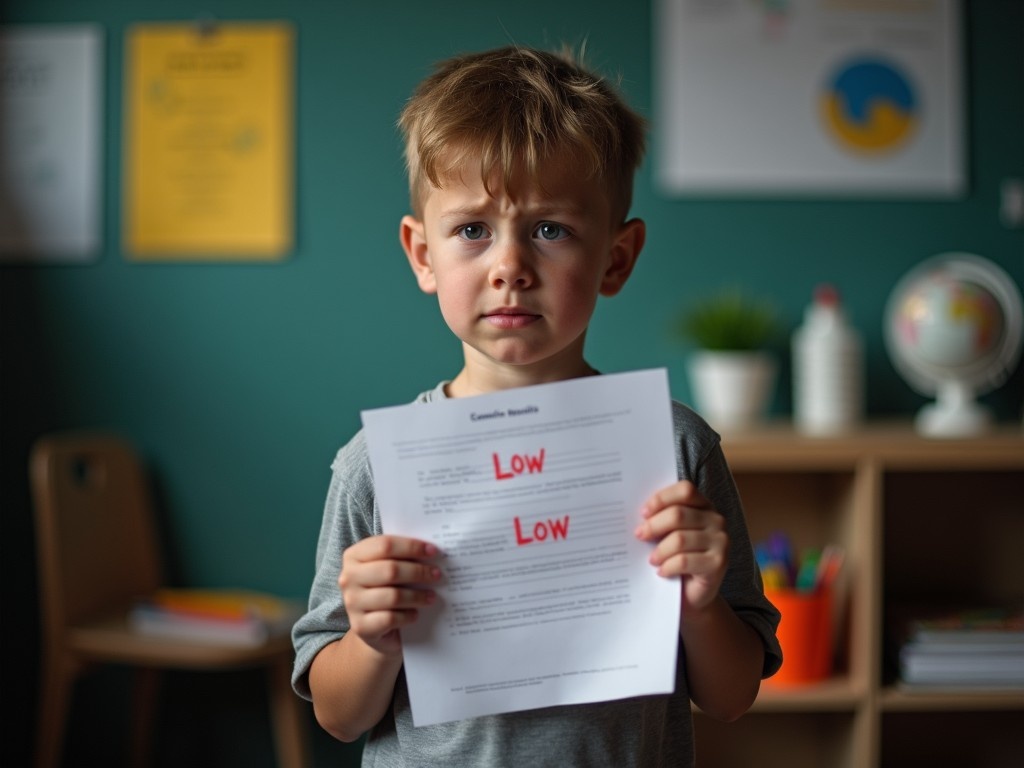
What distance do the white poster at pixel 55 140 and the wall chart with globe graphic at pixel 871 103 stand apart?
65.4 inches

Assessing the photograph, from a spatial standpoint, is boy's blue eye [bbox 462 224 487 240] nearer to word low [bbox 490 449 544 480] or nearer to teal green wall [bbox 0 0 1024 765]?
word low [bbox 490 449 544 480]

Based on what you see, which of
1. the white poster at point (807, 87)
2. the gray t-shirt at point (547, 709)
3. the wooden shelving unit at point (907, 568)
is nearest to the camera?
the gray t-shirt at point (547, 709)

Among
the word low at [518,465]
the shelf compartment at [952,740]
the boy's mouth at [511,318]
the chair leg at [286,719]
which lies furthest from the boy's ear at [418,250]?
the shelf compartment at [952,740]

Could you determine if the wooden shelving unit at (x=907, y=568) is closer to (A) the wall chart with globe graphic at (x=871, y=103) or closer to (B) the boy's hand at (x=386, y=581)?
(A) the wall chart with globe graphic at (x=871, y=103)

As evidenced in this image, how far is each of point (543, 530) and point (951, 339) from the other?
158 centimetres

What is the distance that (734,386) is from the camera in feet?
6.99

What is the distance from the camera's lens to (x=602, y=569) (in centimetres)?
78

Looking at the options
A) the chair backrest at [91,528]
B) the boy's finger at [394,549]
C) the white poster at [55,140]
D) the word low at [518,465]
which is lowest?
the chair backrest at [91,528]

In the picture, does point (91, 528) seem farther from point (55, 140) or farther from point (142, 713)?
point (55, 140)

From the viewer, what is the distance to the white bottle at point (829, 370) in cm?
212

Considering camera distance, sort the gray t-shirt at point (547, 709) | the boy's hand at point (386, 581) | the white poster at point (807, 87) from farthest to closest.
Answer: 1. the white poster at point (807, 87)
2. the gray t-shirt at point (547, 709)
3. the boy's hand at point (386, 581)

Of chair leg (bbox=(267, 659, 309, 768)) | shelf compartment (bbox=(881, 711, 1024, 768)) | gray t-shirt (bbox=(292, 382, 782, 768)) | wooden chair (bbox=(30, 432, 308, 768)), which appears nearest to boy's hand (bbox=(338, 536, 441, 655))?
gray t-shirt (bbox=(292, 382, 782, 768))

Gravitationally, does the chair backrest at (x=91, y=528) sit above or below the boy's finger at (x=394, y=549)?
below

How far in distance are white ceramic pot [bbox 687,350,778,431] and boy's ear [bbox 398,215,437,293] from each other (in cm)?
125
